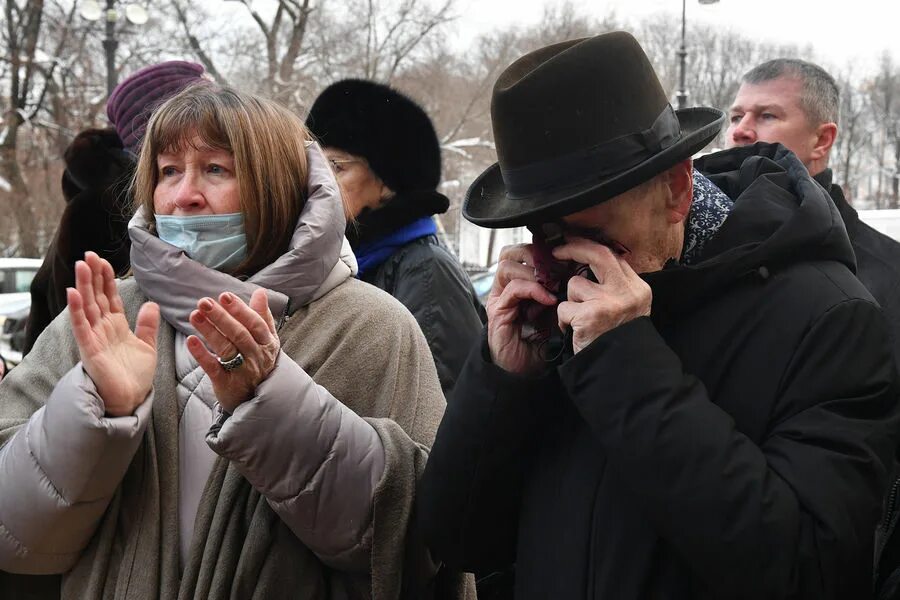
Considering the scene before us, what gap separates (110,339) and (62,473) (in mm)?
281

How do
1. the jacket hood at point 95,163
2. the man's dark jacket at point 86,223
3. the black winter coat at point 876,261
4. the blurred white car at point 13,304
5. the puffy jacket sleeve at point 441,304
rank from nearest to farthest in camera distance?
1. the black winter coat at point 876,261
2. the puffy jacket sleeve at point 441,304
3. the man's dark jacket at point 86,223
4. the jacket hood at point 95,163
5. the blurred white car at point 13,304

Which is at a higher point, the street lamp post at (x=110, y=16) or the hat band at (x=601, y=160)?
the hat band at (x=601, y=160)

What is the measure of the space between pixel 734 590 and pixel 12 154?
2354 cm

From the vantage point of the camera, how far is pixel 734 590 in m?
1.56

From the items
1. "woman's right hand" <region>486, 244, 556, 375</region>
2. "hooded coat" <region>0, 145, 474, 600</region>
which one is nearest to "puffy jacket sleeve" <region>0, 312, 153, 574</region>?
"hooded coat" <region>0, 145, 474, 600</region>

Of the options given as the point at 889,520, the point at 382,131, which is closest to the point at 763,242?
the point at 889,520

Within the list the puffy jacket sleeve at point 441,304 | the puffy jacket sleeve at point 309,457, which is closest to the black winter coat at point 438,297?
the puffy jacket sleeve at point 441,304

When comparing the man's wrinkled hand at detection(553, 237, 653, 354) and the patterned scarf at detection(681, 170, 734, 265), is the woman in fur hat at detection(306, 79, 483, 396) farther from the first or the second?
the man's wrinkled hand at detection(553, 237, 653, 354)

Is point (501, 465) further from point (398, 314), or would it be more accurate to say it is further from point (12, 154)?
point (12, 154)

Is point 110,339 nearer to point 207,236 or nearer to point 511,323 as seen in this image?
point 207,236

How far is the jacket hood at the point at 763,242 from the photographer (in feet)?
5.73

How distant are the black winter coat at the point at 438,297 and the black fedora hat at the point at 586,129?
65.4 inches

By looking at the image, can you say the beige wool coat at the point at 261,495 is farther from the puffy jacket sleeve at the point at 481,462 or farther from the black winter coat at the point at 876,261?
the black winter coat at the point at 876,261

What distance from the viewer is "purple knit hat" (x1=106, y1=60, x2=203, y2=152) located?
3699 mm
